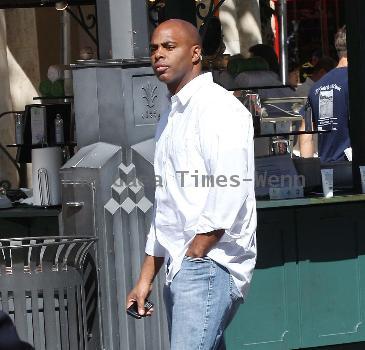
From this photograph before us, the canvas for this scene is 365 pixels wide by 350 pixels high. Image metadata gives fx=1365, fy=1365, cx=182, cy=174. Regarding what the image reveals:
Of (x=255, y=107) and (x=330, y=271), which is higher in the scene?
(x=255, y=107)

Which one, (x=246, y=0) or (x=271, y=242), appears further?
(x=246, y=0)

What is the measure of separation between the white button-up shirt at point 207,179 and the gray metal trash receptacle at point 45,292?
903mm

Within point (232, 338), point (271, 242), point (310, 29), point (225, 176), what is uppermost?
point (310, 29)

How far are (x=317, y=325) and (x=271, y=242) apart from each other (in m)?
0.61

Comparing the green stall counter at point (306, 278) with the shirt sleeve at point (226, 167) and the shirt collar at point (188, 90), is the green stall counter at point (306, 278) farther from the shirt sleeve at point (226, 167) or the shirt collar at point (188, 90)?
the shirt sleeve at point (226, 167)

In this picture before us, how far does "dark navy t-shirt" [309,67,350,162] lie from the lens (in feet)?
31.9

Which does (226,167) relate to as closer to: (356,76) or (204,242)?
(204,242)

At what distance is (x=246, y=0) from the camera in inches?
741

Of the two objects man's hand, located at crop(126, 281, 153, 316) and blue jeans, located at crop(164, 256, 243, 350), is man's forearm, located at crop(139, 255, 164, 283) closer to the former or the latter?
man's hand, located at crop(126, 281, 153, 316)

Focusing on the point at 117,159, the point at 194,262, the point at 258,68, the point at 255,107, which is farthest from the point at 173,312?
the point at 258,68

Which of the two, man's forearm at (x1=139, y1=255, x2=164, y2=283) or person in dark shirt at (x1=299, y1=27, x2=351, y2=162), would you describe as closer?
man's forearm at (x1=139, y1=255, x2=164, y2=283)

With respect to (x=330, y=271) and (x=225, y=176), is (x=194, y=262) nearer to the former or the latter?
(x=225, y=176)

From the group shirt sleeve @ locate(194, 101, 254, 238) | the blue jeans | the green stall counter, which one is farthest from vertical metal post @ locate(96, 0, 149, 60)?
the blue jeans

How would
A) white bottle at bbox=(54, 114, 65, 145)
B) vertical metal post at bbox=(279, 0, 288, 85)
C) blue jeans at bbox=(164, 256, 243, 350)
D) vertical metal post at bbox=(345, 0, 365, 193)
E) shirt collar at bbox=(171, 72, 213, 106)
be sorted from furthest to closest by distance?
vertical metal post at bbox=(279, 0, 288, 85), white bottle at bbox=(54, 114, 65, 145), vertical metal post at bbox=(345, 0, 365, 193), shirt collar at bbox=(171, 72, 213, 106), blue jeans at bbox=(164, 256, 243, 350)
